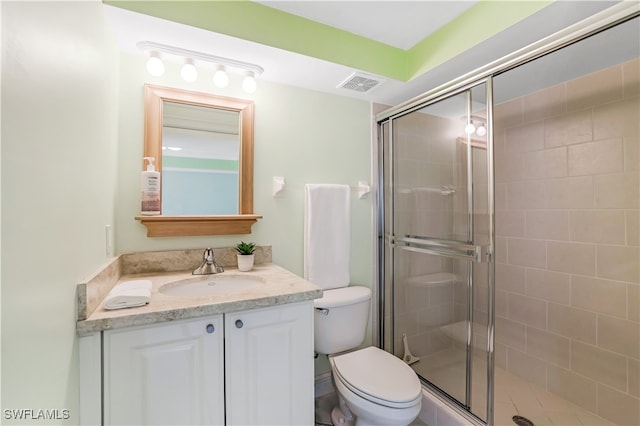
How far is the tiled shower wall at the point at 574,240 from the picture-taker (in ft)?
4.96

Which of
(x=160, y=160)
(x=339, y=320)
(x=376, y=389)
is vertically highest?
(x=160, y=160)

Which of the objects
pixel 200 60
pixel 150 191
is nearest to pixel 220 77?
pixel 200 60

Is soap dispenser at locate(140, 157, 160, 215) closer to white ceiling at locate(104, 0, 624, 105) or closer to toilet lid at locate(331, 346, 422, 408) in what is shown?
white ceiling at locate(104, 0, 624, 105)

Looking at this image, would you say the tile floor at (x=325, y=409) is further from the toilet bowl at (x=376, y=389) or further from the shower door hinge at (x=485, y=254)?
the shower door hinge at (x=485, y=254)

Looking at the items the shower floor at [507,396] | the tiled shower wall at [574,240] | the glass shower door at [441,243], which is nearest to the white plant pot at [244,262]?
the glass shower door at [441,243]

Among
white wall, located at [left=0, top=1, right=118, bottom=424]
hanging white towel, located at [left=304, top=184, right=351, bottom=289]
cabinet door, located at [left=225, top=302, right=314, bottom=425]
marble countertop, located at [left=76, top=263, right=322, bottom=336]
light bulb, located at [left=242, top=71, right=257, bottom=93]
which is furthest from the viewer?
hanging white towel, located at [left=304, top=184, right=351, bottom=289]

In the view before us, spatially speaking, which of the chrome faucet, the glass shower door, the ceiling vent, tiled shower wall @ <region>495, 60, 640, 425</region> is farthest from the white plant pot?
tiled shower wall @ <region>495, 60, 640, 425</region>

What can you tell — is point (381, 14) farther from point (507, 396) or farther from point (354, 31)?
point (507, 396)

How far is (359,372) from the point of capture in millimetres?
1366

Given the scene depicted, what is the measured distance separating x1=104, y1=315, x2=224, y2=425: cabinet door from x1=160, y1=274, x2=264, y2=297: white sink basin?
1.16ft

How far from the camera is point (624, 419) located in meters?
1.51

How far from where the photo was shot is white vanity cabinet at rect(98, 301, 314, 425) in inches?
34.9

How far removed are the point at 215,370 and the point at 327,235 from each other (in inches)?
40.0

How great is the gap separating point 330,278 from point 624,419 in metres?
1.77
